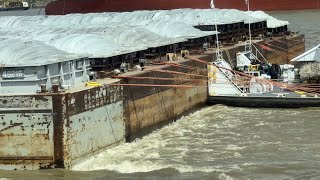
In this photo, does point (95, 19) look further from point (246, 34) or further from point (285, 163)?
point (285, 163)

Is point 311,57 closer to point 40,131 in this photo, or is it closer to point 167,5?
point 40,131

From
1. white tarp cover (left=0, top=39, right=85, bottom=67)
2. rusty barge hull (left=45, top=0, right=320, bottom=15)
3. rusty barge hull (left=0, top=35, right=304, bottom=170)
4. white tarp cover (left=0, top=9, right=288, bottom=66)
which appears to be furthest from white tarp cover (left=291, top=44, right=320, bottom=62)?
rusty barge hull (left=45, top=0, right=320, bottom=15)

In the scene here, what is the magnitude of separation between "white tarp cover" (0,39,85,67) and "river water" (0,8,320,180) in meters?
3.55

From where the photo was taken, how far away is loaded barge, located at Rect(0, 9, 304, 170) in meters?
19.0

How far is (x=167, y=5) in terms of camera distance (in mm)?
93312

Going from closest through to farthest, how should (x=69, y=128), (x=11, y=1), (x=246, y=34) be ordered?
(x=69, y=128) → (x=246, y=34) → (x=11, y=1)

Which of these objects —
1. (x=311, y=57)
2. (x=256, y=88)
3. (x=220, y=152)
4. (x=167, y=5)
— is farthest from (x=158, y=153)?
(x=167, y=5)

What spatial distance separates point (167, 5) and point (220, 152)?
242 feet

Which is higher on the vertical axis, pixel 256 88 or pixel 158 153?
pixel 256 88

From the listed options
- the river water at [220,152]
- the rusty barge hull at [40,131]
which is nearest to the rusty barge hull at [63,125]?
the rusty barge hull at [40,131]

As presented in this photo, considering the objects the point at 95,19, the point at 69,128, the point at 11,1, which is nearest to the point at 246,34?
the point at 95,19

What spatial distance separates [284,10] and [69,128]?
80731 millimetres

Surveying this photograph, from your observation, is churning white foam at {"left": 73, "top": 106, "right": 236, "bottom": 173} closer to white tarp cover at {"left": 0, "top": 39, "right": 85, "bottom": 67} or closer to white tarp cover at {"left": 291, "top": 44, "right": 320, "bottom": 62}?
white tarp cover at {"left": 0, "top": 39, "right": 85, "bottom": 67}

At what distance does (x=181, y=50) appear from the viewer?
3161 centimetres
